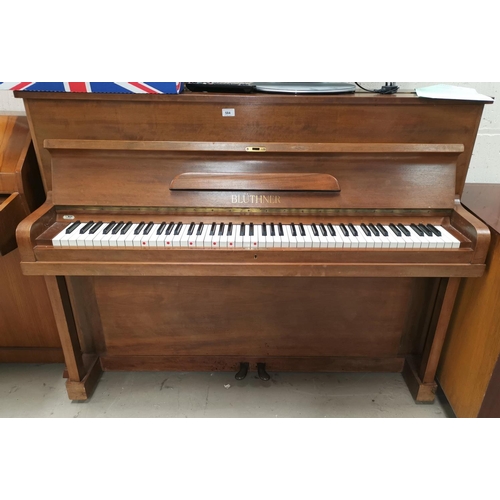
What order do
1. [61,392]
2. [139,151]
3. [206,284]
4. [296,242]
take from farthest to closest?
[61,392] → [206,284] → [139,151] → [296,242]

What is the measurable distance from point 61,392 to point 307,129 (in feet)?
5.58

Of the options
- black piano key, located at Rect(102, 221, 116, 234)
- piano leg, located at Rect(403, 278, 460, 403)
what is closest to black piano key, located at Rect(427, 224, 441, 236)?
piano leg, located at Rect(403, 278, 460, 403)

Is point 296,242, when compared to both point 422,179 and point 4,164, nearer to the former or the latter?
point 422,179

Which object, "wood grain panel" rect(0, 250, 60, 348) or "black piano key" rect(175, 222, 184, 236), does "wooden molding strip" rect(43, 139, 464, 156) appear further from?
"wood grain panel" rect(0, 250, 60, 348)

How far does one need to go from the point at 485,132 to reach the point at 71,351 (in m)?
2.42

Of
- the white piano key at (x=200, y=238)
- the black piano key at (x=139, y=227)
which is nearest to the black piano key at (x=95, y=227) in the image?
the black piano key at (x=139, y=227)

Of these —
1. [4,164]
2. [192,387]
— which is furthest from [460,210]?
[4,164]

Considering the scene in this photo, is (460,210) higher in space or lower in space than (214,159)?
lower

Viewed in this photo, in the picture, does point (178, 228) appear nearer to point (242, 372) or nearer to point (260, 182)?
point (260, 182)

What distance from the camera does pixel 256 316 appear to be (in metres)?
1.79

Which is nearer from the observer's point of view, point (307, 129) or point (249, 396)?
point (307, 129)

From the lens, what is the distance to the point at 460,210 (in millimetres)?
1499

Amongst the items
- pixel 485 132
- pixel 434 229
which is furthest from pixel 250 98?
pixel 485 132

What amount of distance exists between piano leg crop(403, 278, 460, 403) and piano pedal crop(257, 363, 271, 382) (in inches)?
27.7
